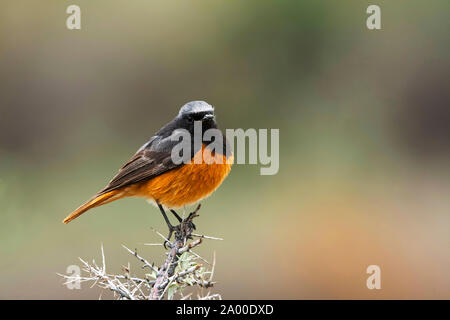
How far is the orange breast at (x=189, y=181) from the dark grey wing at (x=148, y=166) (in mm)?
66

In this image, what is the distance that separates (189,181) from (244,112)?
499cm

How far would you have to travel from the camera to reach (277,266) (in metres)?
8.75

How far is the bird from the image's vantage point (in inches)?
204

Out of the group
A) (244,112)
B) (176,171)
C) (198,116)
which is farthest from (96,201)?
(244,112)

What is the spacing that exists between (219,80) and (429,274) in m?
4.11

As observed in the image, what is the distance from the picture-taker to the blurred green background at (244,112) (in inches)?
358

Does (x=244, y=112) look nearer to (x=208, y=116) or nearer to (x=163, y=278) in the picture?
(x=208, y=116)

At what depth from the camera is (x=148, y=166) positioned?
A: 17.6 feet

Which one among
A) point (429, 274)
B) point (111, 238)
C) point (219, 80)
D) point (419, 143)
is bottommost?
point (429, 274)

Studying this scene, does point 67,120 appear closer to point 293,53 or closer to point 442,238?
point 293,53

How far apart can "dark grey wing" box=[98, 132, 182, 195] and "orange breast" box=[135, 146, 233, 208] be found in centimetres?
7

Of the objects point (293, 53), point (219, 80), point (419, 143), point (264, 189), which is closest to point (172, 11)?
point (219, 80)

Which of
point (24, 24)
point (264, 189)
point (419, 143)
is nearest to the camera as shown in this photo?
point (24, 24)

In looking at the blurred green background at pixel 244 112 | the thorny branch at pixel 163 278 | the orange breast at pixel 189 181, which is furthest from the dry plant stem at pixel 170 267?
the blurred green background at pixel 244 112
